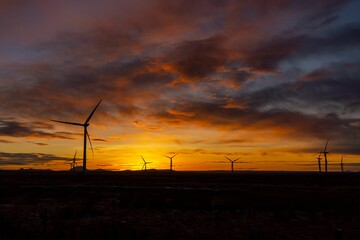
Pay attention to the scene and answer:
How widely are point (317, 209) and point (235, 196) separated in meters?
11.3

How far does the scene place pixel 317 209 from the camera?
33.8 m

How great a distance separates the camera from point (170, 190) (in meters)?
52.1

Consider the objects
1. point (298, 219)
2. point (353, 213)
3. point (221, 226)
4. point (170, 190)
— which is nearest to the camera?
point (221, 226)

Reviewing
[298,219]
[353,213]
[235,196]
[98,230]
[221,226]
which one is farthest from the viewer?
[235,196]

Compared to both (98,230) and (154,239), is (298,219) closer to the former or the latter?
(154,239)

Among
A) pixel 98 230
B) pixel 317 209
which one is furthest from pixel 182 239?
pixel 317 209

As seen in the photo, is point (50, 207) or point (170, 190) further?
point (170, 190)

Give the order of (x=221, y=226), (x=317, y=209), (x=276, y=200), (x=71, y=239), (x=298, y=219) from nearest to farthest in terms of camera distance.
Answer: (x=71, y=239)
(x=221, y=226)
(x=298, y=219)
(x=317, y=209)
(x=276, y=200)

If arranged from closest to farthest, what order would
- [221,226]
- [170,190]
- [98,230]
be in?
[98,230] → [221,226] → [170,190]

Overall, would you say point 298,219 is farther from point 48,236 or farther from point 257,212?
point 48,236

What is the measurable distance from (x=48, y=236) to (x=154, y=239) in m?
5.59

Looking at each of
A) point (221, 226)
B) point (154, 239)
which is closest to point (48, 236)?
point (154, 239)

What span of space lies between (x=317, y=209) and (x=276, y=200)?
5.78 meters

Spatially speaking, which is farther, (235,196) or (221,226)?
(235,196)
